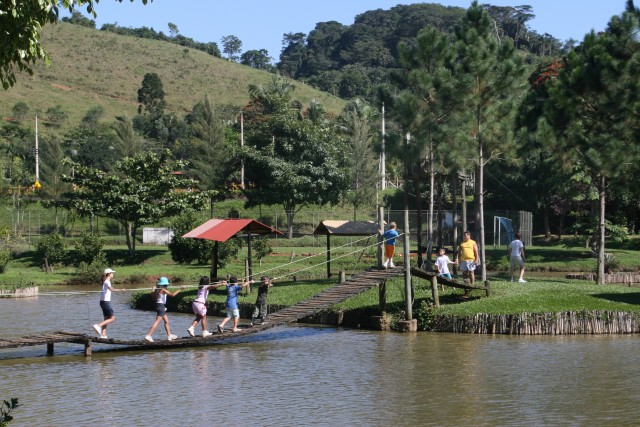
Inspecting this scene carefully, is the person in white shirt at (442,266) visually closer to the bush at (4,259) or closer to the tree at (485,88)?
the tree at (485,88)

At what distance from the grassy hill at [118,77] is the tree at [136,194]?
195ft

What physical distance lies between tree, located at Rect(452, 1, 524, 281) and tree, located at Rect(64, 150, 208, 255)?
2466 cm

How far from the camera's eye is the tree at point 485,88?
34.2m

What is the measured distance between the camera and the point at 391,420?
1648cm

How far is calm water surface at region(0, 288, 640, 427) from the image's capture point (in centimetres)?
1695

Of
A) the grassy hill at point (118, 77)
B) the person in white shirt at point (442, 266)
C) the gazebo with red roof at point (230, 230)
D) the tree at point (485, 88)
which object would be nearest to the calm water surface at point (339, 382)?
the person in white shirt at point (442, 266)

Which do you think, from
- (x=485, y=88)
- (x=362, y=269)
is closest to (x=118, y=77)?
(x=362, y=269)

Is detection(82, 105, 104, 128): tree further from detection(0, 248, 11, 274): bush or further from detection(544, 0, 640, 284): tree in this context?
detection(544, 0, 640, 284): tree

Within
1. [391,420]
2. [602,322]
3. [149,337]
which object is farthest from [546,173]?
[391,420]

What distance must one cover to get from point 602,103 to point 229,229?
14.5 meters

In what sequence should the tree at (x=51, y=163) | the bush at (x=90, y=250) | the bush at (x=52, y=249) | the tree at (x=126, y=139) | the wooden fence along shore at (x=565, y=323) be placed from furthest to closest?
the tree at (x=126, y=139), the tree at (x=51, y=163), the bush at (x=52, y=249), the bush at (x=90, y=250), the wooden fence along shore at (x=565, y=323)

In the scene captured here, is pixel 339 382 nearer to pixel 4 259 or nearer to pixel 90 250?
pixel 4 259

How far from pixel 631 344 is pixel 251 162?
49652 millimetres

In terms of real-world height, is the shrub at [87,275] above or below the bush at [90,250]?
below
